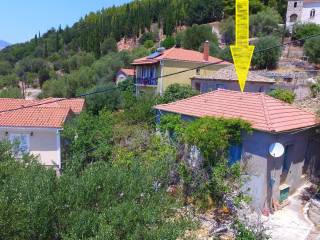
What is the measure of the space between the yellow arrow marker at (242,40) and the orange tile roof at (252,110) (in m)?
5.36

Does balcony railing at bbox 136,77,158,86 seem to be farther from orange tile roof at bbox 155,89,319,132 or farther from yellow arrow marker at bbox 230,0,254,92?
yellow arrow marker at bbox 230,0,254,92

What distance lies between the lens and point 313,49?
43.5 meters

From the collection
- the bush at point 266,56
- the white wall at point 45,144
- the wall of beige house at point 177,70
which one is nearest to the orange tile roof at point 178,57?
the wall of beige house at point 177,70

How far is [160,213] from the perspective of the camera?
7.98 meters

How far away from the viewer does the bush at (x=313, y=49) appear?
140 ft

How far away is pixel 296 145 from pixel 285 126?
1580mm

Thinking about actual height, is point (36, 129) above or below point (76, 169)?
below

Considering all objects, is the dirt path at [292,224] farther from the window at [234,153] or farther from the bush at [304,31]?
the bush at [304,31]

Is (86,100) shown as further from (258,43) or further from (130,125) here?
(258,43)

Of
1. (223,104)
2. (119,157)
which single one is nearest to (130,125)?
(119,157)

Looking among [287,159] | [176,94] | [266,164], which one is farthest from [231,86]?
[266,164]

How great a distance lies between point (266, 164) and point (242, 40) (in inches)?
262

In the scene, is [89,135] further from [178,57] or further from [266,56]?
[266,56]

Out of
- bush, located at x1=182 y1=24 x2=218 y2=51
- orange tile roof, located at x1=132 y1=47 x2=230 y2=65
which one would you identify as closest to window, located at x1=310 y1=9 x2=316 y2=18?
bush, located at x1=182 y1=24 x2=218 y2=51
